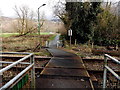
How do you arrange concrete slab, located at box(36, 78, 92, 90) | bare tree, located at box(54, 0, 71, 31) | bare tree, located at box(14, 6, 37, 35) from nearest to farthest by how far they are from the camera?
concrete slab, located at box(36, 78, 92, 90) → bare tree, located at box(54, 0, 71, 31) → bare tree, located at box(14, 6, 37, 35)

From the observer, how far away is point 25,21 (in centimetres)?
3256

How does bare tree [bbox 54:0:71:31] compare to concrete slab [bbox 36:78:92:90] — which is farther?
bare tree [bbox 54:0:71:31]

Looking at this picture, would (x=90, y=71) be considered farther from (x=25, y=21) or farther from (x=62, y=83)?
(x=25, y=21)

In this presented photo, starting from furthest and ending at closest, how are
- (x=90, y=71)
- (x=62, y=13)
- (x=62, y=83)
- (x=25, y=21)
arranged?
(x=25, y=21), (x=62, y=13), (x=90, y=71), (x=62, y=83)

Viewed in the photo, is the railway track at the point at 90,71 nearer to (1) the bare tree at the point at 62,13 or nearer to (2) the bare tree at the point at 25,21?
(1) the bare tree at the point at 62,13

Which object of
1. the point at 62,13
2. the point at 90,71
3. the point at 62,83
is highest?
A: the point at 62,13

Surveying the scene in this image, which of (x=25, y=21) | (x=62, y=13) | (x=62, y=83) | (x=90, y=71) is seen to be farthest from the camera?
(x=25, y=21)

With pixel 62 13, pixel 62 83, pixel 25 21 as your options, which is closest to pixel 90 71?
pixel 62 83

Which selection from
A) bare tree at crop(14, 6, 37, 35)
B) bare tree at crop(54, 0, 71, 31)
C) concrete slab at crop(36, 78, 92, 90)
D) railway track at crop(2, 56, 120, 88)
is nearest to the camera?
concrete slab at crop(36, 78, 92, 90)

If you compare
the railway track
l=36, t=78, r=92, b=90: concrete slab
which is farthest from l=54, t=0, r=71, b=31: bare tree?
l=36, t=78, r=92, b=90: concrete slab

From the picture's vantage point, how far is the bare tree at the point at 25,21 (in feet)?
105

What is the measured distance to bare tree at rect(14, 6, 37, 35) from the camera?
32062mm

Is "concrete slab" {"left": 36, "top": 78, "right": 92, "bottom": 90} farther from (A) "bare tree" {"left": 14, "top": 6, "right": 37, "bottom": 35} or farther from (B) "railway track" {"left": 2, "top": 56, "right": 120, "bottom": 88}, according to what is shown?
(A) "bare tree" {"left": 14, "top": 6, "right": 37, "bottom": 35}

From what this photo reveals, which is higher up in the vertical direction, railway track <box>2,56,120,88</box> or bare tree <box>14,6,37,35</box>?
bare tree <box>14,6,37,35</box>
